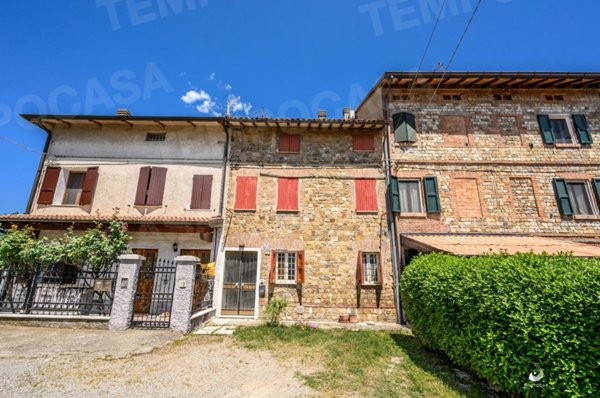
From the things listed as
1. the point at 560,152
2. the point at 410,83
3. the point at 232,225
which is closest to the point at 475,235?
the point at 560,152

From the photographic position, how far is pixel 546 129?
12.2 metres

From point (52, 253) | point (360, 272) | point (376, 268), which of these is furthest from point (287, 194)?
point (52, 253)

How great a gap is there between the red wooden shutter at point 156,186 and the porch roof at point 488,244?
10.6m

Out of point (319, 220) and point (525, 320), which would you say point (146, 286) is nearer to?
point (319, 220)

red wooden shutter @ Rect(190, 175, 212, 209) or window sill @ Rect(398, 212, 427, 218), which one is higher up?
red wooden shutter @ Rect(190, 175, 212, 209)

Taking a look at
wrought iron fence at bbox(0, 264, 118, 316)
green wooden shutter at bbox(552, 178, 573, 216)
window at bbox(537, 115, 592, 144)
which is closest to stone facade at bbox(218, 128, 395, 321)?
wrought iron fence at bbox(0, 264, 118, 316)

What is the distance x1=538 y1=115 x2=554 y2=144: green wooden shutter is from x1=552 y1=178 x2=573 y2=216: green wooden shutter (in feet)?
6.37

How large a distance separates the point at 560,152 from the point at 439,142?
537cm

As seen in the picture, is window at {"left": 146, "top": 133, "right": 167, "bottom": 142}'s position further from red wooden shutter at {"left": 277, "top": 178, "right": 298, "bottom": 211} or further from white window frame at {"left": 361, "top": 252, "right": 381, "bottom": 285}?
white window frame at {"left": 361, "top": 252, "right": 381, "bottom": 285}

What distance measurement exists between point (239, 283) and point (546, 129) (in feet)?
50.3

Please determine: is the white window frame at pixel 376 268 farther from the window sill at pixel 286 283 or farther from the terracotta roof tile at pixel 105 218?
the terracotta roof tile at pixel 105 218

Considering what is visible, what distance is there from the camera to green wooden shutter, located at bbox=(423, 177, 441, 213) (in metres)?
11.2

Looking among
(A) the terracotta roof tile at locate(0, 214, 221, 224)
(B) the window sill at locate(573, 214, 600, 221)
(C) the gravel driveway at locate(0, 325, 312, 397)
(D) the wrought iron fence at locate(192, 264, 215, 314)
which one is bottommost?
(C) the gravel driveway at locate(0, 325, 312, 397)

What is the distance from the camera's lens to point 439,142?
1216 centimetres
